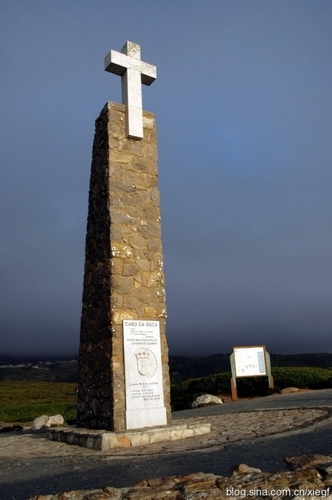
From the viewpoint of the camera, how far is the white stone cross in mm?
9750

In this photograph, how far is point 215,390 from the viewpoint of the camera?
773 inches

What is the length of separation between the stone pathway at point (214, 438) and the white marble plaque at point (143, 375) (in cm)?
87

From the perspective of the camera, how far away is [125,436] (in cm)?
755

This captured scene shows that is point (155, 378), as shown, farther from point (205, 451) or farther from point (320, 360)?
point (320, 360)

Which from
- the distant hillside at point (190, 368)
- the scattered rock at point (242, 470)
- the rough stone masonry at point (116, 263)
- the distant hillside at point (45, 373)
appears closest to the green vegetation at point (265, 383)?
the rough stone masonry at point (116, 263)

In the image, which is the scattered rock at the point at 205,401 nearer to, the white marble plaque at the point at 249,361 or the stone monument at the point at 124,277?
the white marble plaque at the point at 249,361

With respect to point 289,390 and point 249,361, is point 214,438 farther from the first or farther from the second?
point 289,390

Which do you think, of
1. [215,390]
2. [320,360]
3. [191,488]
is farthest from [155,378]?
[320,360]

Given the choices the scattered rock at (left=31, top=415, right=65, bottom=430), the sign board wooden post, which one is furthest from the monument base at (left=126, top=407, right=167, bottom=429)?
the sign board wooden post

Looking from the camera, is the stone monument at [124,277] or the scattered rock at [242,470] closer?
the scattered rock at [242,470]

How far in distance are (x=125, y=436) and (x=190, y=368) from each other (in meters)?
66.4

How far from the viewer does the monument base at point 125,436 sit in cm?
744

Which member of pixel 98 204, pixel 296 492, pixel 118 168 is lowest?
pixel 296 492

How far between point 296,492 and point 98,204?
7.22 metres
